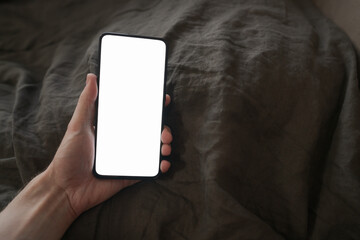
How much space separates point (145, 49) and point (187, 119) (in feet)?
0.56

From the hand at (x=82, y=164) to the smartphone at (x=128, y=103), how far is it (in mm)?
19

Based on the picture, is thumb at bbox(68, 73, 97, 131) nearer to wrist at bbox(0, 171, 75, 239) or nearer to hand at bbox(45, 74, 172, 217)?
hand at bbox(45, 74, 172, 217)

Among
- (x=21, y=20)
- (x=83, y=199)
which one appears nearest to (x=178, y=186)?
(x=83, y=199)

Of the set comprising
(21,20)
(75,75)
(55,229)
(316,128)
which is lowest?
(55,229)

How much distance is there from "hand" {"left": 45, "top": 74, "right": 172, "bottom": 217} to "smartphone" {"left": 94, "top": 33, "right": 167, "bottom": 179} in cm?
2

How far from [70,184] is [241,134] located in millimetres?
354

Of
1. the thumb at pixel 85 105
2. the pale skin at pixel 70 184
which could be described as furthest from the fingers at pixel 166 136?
the thumb at pixel 85 105

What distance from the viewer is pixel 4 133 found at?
599 millimetres

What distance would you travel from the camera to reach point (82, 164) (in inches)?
21.6

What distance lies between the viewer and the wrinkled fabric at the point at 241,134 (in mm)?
477

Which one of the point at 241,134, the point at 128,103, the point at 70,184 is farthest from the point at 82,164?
the point at 241,134

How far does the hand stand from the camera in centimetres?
53

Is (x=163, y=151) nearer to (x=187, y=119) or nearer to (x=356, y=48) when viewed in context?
(x=187, y=119)

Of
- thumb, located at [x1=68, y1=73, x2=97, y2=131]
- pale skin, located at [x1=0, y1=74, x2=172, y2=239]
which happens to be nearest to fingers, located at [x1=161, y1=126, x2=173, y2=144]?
pale skin, located at [x1=0, y1=74, x2=172, y2=239]
